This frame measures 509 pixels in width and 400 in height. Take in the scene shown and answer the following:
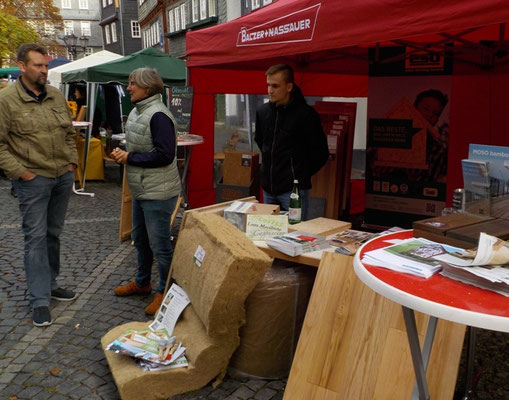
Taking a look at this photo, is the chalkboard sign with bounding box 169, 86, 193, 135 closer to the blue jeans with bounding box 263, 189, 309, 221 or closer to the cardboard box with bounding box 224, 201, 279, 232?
the blue jeans with bounding box 263, 189, 309, 221

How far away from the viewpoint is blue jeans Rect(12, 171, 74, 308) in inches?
137

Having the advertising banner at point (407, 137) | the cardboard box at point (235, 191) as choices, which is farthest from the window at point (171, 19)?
the advertising banner at point (407, 137)

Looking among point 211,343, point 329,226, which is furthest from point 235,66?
point 211,343

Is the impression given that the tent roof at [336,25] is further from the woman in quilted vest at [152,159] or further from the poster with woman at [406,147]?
the woman in quilted vest at [152,159]

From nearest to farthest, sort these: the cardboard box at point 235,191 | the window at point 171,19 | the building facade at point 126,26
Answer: the cardboard box at point 235,191, the window at point 171,19, the building facade at point 126,26

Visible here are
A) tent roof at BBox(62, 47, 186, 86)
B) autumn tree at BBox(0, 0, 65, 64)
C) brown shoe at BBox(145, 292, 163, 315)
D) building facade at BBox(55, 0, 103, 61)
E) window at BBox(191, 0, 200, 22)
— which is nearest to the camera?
brown shoe at BBox(145, 292, 163, 315)

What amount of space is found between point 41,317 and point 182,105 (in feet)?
10.3

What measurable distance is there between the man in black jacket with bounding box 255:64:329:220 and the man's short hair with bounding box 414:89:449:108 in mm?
1610

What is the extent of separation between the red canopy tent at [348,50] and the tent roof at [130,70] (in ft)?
13.7

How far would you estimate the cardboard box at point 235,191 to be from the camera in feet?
20.6

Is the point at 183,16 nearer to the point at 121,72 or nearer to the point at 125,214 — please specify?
the point at 121,72

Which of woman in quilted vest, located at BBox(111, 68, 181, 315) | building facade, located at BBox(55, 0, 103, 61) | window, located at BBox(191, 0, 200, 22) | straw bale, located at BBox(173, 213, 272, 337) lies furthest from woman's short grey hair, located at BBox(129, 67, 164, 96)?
building facade, located at BBox(55, 0, 103, 61)

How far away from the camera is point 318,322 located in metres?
2.61

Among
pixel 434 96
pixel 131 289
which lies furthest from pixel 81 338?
pixel 434 96
